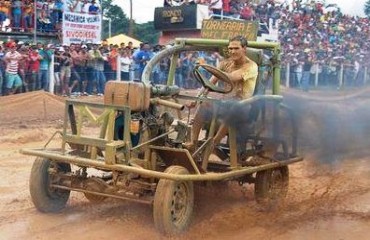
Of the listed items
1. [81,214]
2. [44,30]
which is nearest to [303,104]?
[81,214]

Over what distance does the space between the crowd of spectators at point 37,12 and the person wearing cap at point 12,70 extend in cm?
367

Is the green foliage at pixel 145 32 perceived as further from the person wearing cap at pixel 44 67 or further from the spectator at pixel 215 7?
the person wearing cap at pixel 44 67

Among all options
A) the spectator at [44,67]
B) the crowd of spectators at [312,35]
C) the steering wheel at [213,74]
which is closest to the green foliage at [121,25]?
the crowd of spectators at [312,35]

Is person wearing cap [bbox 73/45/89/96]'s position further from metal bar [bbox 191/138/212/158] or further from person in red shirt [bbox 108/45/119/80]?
metal bar [bbox 191/138/212/158]

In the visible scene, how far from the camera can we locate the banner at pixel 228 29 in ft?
20.9

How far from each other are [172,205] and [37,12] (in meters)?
13.7

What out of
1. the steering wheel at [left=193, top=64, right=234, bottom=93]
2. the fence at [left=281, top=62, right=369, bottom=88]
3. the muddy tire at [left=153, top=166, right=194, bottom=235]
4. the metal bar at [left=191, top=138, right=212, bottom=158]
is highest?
the steering wheel at [left=193, top=64, right=234, bottom=93]

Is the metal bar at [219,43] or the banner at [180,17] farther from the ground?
the banner at [180,17]

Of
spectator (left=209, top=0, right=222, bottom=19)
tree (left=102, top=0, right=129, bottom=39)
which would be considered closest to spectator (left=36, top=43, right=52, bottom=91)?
spectator (left=209, top=0, right=222, bottom=19)

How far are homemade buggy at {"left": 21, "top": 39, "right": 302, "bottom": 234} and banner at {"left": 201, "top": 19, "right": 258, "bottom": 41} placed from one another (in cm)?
13

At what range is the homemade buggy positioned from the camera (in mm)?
5211

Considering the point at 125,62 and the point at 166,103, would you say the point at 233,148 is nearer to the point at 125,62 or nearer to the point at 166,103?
the point at 166,103

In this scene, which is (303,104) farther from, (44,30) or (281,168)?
(44,30)

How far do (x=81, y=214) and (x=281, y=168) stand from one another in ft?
7.03
